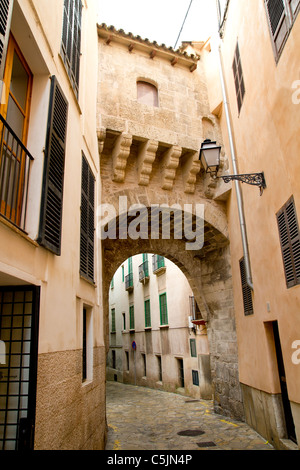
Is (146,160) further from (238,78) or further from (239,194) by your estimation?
(238,78)

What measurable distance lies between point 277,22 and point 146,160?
3.87 meters

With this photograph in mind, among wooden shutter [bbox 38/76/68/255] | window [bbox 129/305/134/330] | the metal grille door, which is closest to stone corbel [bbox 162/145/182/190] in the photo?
wooden shutter [bbox 38/76/68/255]

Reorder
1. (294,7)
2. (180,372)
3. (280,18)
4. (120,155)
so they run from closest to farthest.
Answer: (294,7) → (280,18) → (120,155) → (180,372)

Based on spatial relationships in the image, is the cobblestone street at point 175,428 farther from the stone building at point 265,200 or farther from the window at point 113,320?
the window at point 113,320

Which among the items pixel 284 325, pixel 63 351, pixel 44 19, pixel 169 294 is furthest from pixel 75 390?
pixel 169 294

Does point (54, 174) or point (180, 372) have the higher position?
point (54, 174)

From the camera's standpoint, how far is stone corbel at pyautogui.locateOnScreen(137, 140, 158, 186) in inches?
304

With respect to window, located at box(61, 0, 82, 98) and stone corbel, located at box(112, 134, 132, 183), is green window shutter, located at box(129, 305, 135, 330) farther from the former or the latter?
window, located at box(61, 0, 82, 98)

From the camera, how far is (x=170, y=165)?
8.06 meters

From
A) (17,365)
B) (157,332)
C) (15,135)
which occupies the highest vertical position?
(15,135)

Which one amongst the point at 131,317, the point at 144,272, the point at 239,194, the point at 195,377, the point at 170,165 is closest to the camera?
the point at 239,194

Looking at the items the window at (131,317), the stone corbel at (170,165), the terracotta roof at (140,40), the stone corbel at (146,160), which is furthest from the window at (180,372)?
the terracotta roof at (140,40)

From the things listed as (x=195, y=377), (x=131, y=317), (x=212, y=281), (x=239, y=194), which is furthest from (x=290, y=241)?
(x=131, y=317)
